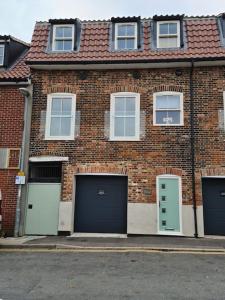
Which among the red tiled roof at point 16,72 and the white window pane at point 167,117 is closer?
Result: the white window pane at point 167,117

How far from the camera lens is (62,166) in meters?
11.6

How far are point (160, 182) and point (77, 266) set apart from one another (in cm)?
505

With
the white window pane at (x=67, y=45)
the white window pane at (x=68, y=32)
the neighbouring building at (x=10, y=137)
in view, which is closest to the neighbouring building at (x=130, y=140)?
the white window pane at (x=67, y=45)

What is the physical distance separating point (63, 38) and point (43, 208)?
7051 millimetres

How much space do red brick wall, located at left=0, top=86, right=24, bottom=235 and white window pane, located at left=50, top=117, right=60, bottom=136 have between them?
46.4 inches

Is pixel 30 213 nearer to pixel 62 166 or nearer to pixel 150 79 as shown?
pixel 62 166

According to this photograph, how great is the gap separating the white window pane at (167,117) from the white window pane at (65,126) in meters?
3.41

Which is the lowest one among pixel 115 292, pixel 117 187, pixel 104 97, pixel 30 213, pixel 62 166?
pixel 115 292

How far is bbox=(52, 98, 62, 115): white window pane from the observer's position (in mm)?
12008

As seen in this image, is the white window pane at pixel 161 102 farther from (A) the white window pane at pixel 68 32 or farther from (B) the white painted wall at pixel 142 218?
(A) the white window pane at pixel 68 32

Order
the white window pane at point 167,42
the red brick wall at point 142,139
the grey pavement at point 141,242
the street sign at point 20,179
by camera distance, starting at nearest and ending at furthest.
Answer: the grey pavement at point 141,242 → the street sign at point 20,179 → the red brick wall at point 142,139 → the white window pane at point 167,42

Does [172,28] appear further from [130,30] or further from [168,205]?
[168,205]

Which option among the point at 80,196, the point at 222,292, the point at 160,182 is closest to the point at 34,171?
the point at 80,196

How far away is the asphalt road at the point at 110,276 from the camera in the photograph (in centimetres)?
541
